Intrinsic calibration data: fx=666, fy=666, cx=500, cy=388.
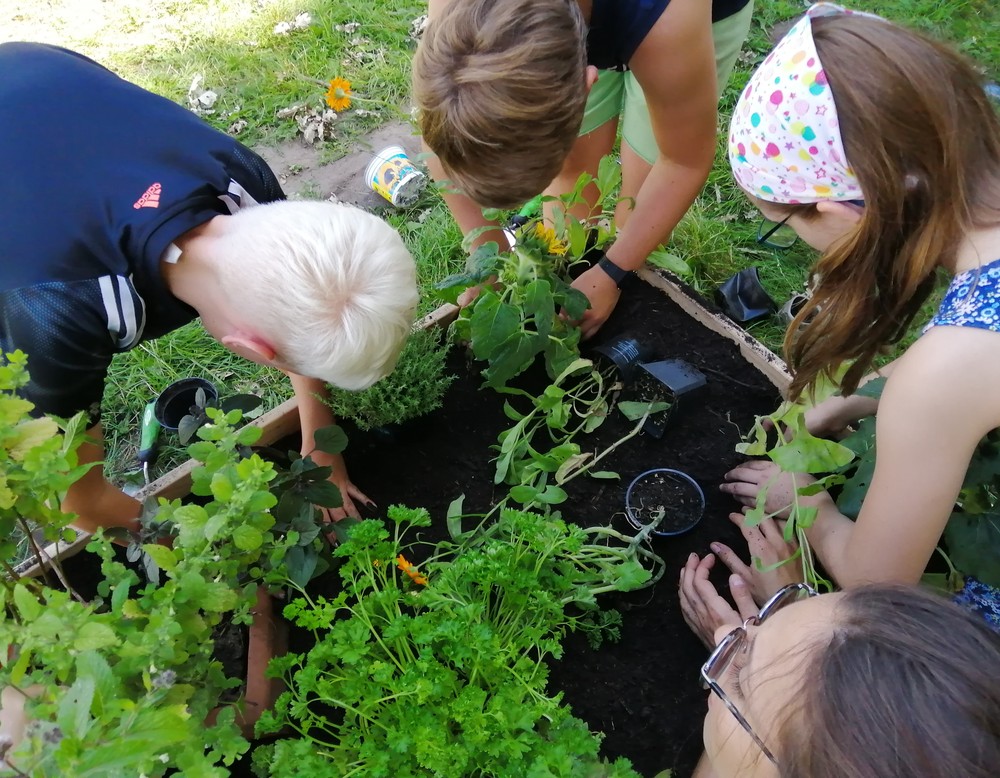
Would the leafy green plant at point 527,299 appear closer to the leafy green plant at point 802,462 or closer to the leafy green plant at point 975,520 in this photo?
the leafy green plant at point 802,462

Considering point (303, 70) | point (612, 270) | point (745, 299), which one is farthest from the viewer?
point (303, 70)

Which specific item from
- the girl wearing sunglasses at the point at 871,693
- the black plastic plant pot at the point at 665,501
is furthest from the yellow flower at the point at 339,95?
the girl wearing sunglasses at the point at 871,693

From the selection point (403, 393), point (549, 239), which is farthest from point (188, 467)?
point (549, 239)

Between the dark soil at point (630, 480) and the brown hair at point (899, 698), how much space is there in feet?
2.06

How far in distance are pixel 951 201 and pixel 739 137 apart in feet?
1.14

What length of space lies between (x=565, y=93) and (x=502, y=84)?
14 centimetres

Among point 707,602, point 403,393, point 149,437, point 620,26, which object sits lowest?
point 149,437

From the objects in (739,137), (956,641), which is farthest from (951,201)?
(956,641)

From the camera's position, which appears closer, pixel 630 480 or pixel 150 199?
pixel 150 199

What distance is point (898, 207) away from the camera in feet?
3.44

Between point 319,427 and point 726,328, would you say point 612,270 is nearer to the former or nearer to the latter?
point 726,328

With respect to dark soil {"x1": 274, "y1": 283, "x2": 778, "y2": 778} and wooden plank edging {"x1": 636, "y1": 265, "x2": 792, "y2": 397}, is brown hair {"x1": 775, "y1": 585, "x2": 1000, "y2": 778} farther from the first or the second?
wooden plank edging {"x1": 636, "y1": 265, "x2": 792, "y2": 397}

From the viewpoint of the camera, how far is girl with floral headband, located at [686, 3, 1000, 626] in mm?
1011

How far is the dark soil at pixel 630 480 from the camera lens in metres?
1.40
